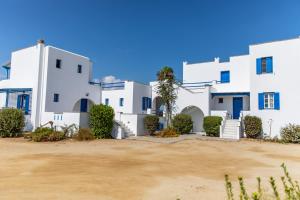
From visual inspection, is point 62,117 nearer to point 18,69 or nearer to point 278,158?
point 18,69

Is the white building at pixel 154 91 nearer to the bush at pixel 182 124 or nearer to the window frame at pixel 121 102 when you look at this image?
the window frame at pixel 121 102

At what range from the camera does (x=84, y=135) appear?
16.4 m

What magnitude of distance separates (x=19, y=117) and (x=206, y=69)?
2022 centimetres

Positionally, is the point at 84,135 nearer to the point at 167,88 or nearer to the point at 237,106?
the point at 167,88

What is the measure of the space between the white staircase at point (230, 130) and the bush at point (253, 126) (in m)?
0.74

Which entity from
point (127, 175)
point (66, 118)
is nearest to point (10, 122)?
point (66, 118)

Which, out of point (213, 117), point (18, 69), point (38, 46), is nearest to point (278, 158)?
point (213, 117)

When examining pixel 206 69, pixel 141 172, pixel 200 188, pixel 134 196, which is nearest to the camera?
pixel 134 196

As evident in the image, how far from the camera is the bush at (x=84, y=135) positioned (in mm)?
16312


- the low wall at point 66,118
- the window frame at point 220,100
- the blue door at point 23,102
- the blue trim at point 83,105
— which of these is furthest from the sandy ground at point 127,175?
the blue trim at point 83,105

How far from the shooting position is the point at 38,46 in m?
20.7

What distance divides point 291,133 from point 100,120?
14371 millimetres

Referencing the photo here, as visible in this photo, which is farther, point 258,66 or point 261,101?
point 258,66

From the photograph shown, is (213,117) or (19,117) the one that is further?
(213,117)
